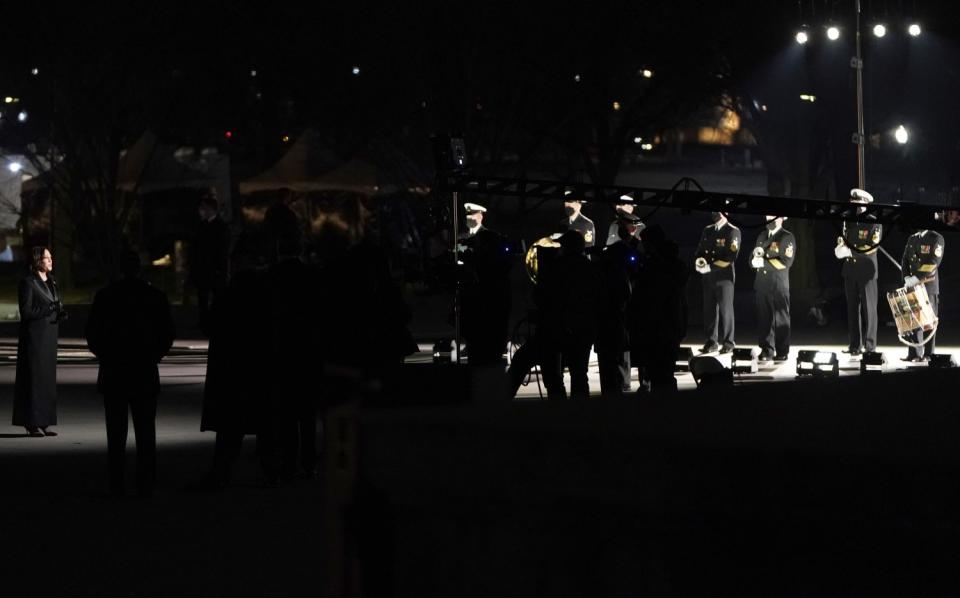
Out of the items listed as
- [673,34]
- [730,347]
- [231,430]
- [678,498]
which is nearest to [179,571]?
[231,430]

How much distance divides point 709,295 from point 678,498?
71.9ft

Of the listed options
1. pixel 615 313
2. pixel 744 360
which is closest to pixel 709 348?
pixel 744 360

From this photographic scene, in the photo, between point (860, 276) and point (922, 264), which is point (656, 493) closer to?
point (922, 264)

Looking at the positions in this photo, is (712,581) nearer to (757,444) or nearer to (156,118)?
(757,444)

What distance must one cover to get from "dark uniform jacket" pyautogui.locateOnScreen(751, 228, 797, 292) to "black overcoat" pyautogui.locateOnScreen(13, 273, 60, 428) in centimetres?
1117

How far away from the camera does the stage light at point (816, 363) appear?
21.5 m

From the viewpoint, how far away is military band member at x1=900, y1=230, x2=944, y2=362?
23.5m

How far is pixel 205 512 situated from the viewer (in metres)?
12.2

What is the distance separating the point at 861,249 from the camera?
952 inches

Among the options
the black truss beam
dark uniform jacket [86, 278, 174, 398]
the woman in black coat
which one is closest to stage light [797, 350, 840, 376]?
the black truss beam

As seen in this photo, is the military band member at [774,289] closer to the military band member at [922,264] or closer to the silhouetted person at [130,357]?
the military band member at [922,264]

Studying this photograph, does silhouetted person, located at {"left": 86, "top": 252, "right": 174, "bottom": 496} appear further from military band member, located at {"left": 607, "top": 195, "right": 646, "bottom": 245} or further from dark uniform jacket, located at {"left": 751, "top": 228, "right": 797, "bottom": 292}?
dark uniform jacket, located at {"left": 751, "top": 228, "right": 797, "bottom": 292}

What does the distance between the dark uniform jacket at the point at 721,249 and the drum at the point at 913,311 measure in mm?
3125

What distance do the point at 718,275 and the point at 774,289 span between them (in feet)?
5.08
